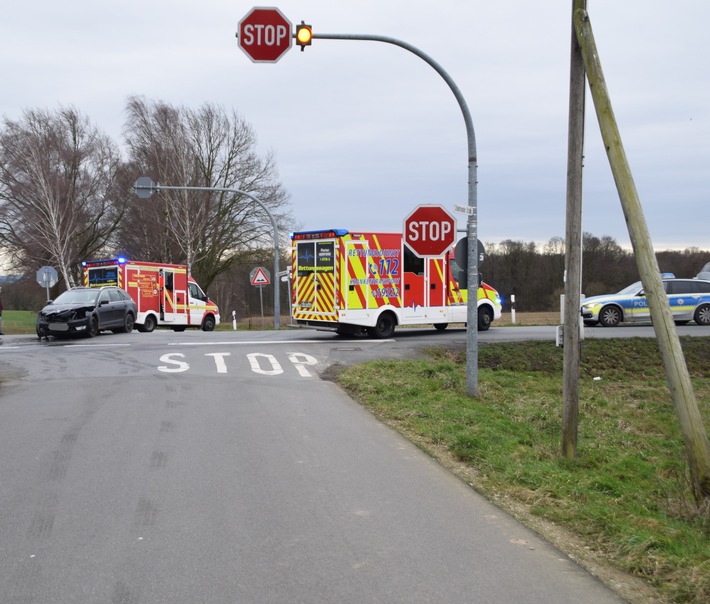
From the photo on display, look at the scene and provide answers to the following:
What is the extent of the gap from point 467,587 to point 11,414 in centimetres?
743

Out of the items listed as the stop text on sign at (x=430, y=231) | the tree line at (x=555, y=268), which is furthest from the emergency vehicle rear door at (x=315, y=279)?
the tree line at (x=555, y=268)

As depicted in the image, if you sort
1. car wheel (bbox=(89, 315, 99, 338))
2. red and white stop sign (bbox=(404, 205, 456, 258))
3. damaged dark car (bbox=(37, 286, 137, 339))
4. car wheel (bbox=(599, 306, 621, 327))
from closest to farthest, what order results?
red and white stop sign (bbox=(404, 205, 456, 258)) → damaged dark car (bbox=(37, 286, 137, 339)) → car wheel (bbox=(89, 315, 99, 338)) → car wheel (bbox=(599, 306, 621, 327))

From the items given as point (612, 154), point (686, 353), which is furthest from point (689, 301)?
point (612, 154)

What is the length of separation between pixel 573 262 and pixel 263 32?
5166mm

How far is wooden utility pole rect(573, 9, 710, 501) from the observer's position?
19.2 ft

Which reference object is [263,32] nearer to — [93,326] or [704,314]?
[93,326]

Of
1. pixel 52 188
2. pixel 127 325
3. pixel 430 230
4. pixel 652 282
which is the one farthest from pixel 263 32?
pixel 52 188

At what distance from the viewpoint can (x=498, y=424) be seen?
365 inches

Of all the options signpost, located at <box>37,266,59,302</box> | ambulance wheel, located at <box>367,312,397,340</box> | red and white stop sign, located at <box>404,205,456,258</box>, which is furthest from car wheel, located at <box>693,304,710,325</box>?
signpost, located at <box>37,266,59,302</box>

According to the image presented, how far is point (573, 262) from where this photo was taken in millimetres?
7566

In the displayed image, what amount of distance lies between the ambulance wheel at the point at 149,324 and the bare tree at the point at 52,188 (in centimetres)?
1719

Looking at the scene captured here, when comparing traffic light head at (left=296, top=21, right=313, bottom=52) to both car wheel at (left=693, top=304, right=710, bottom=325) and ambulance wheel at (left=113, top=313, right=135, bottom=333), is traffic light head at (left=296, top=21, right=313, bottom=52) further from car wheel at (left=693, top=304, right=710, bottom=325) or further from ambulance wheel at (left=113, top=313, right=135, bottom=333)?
car wheel at (left=693, top=304, right=710, bottom=325)

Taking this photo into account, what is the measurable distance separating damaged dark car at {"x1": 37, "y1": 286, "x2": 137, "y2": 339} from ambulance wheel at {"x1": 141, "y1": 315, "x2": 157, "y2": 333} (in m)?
4.31

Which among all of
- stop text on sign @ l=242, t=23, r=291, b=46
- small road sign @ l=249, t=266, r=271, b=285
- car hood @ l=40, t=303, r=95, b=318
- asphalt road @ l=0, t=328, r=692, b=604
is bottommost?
asphalt road @ l=0, t=328, r=692, b=604
